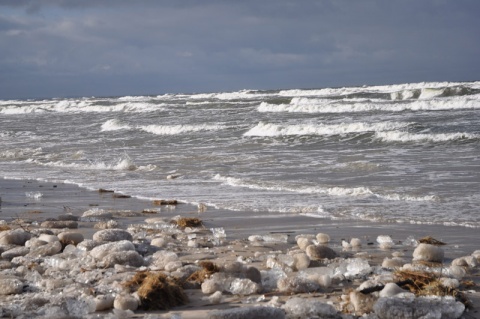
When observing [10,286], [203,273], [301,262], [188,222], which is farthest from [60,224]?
[301,262]

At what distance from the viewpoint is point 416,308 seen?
327 centimetres

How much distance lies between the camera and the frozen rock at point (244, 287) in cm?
392

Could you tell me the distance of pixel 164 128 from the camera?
2394 cm

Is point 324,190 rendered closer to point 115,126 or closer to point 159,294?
point 159,294

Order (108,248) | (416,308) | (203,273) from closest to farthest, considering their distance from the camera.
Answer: (416,308) < (203,273) < (108,248)

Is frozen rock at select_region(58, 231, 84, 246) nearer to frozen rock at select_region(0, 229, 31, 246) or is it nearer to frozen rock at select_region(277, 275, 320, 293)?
frozen rock at select_region(0, 229, 31, 246)

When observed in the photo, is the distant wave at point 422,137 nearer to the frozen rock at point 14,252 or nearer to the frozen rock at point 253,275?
the frozen rock at point 14,252

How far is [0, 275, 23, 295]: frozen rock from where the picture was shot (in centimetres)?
395

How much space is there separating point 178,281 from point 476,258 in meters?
2.26

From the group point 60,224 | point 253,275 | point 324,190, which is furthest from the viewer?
point 324,190

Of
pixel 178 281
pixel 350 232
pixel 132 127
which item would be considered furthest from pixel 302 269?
pixel 132 127

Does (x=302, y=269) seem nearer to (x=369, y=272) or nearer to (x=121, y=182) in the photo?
(x=369, y=272)

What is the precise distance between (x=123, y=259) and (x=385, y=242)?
7.76ft

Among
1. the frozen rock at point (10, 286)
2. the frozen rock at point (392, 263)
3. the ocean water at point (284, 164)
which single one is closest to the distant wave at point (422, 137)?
the ocean water at point (284, 164)
